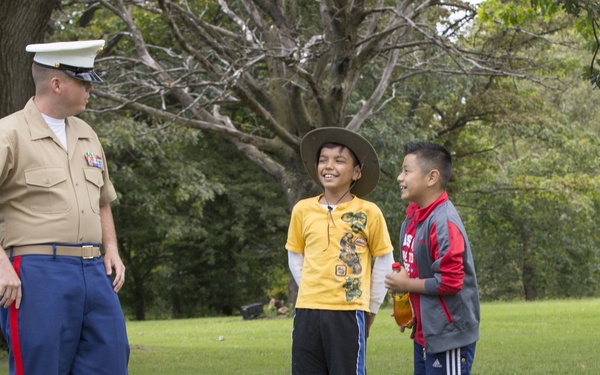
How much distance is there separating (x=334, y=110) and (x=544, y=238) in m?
21.3

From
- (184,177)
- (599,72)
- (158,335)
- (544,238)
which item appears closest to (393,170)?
(184,177)

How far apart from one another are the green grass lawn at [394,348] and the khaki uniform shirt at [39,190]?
555 cm

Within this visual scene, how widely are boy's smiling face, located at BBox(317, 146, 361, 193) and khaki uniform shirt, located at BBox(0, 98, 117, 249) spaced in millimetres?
1372

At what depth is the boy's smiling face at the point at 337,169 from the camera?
5.42 meters

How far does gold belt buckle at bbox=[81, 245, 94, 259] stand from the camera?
15.2 ft

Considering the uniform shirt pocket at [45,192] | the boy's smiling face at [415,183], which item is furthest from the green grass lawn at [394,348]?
the uniform shirt pocket at [45,192]

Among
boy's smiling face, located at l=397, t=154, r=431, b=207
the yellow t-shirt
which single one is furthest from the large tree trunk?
boy's smiling face, located at l=397, t=154, r=431, b=207

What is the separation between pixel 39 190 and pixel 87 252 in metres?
0.38

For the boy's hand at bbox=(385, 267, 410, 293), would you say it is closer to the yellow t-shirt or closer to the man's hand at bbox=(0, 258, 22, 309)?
the yellow t-shirt

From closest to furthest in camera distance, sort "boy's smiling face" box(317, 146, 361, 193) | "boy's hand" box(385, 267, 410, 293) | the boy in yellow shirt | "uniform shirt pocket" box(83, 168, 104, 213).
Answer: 1. "uniform shirt pocket" box(83, 168, 104, 213)
2. "boy's hand" box(385, 267, 410, 293)
3. the boy in yellow shirt
4. "boy's smiling face" box(317, 146, 361, 193)

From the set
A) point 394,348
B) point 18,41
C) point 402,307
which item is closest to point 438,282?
point 402,307

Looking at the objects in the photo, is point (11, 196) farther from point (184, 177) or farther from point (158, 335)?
point (184, 177)

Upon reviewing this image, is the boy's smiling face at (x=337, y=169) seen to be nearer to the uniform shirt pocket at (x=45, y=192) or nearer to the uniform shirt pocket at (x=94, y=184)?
the uniform shirt pocket at (x=94, y=184)

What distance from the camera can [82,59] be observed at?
471 centimetres
